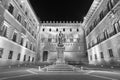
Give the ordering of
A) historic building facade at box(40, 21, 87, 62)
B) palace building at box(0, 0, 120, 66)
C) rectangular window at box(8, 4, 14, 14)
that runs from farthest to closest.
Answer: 1. historic building facade at box(40, 21, 87, 62)
2. palace building at box(0, 0, 120, 66)
3. rectangular window at box(8, 4, 14, 14)

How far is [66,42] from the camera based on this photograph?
31938mm

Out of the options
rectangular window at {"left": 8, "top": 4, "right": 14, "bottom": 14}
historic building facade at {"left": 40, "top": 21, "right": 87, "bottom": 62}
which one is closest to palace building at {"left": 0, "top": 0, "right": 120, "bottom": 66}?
historic building facade at {"left": 40, "top": 21, "right": 87, "bottom": 62}

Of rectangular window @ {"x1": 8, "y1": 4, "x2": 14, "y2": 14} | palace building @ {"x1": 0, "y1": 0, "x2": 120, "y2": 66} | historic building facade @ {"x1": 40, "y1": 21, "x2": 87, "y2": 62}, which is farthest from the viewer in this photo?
historic building facade @ {"x1": 40, "y1": 21, "x2": 87, "y2": 62}

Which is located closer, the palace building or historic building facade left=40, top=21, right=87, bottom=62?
the palace building

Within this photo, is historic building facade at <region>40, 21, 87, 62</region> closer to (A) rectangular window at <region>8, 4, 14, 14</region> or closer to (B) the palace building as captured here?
(B) the palace building

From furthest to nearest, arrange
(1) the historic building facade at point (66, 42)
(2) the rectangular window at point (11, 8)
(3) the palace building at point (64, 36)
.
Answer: (1) the historic building facade at point (66, 42) < (3) the palace building at point (64, 36) < (2) the rectangular window at point (11, 8)

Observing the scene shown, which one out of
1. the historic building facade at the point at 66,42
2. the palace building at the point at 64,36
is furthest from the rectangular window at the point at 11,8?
the historic building facade at the point at 66,42

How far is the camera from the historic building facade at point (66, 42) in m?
30.1

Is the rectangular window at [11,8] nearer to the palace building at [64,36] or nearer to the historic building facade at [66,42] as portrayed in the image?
the palace building at [64,36]

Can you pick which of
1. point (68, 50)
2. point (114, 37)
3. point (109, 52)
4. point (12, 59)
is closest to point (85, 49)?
point (68, 50)

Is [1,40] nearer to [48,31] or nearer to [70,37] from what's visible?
[48,31]

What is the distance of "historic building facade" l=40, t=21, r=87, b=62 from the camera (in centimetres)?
3007

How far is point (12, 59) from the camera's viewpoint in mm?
14875

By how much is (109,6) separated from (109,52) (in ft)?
31.4
